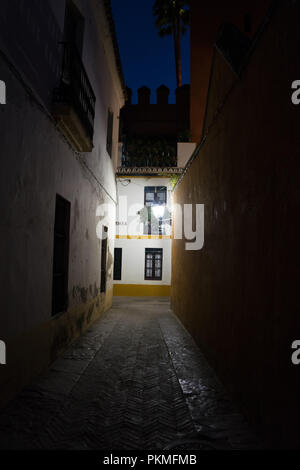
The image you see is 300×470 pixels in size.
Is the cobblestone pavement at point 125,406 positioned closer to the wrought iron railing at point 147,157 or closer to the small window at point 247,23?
the small window at point 247,23

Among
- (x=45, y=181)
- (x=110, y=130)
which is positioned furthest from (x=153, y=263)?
(x=45, y=181)

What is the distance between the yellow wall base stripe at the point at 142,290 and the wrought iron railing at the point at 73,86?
38.4 ft

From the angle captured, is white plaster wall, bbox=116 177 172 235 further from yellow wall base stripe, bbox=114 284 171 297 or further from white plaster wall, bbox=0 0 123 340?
white plaster wall, bbox=0 0 123 340

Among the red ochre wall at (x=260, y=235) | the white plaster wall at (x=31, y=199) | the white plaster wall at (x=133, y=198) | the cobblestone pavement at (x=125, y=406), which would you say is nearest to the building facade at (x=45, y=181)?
the white plaster wall at (x=31, y=199)

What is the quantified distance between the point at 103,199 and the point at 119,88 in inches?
200

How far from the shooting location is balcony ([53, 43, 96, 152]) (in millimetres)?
5516

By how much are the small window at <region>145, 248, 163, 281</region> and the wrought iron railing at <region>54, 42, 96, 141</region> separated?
11.3 metres

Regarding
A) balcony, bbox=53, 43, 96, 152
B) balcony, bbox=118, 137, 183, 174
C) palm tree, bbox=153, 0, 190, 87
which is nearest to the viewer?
balcony, bbox=53, 43, 96, 152

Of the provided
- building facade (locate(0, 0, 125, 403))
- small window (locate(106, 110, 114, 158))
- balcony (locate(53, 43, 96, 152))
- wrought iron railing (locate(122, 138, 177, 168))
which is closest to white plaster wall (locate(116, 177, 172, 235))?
wrought iron railing (locate(122, 138, 177, 168))

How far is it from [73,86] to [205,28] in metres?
9.50

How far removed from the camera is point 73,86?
5.83 meters

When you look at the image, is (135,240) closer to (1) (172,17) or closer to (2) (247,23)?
(2) (247,23)

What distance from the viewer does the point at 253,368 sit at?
11.0 ft
